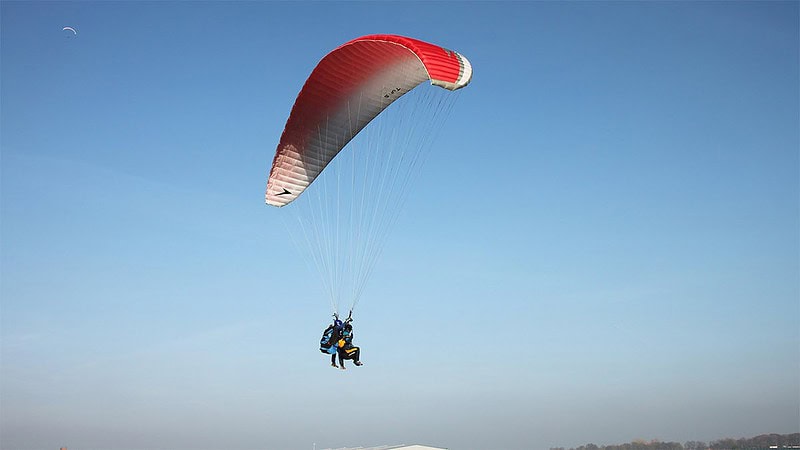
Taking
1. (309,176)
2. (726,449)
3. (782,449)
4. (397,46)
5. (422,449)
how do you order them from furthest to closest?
(782,449), (726,449), (422,449), (309,176), (397,46)

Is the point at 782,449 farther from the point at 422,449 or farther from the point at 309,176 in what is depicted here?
the point at 309,176

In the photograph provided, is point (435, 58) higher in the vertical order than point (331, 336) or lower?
higher

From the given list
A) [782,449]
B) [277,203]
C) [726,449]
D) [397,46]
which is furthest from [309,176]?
[782,449]

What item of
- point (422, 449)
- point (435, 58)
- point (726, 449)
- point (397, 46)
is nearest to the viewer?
point (435, 58)

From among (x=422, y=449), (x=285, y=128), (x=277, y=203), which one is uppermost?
(x=285, y=128)

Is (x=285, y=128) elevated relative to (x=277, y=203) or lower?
elevated

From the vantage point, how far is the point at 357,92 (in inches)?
954

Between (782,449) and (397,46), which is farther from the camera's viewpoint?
(782,449)

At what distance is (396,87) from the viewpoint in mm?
24031

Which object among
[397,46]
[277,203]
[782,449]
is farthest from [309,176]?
[782,449]

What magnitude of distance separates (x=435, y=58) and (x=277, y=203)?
6915 mm

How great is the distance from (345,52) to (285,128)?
3014 mm

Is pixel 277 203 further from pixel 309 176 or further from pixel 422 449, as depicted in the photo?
pixel 422 449

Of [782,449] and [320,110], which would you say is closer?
[320,110]
